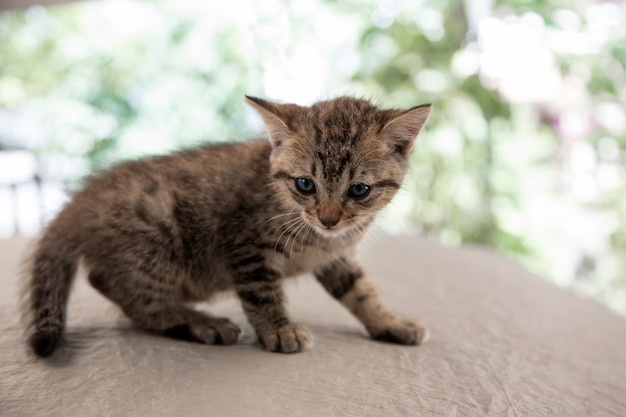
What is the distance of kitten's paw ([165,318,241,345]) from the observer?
4.92ft

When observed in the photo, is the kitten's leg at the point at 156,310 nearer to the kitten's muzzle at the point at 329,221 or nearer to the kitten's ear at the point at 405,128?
the kitten's muzzle at the point at 329,221

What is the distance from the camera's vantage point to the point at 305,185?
1511mm

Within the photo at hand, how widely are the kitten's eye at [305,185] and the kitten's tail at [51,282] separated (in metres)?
0.57

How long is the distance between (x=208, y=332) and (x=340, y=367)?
359 millimetres

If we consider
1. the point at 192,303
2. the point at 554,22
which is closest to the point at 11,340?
the point at 192,303

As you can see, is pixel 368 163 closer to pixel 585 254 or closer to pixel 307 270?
pixel 307 270

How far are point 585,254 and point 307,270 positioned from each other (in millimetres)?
2605

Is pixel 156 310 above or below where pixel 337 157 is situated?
below

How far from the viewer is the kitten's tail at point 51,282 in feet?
4.45

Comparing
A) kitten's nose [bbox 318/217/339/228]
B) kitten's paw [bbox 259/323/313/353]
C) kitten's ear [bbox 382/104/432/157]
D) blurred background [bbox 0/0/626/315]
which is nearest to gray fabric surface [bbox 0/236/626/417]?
kitten's paw [bbox 259/323/313/353]

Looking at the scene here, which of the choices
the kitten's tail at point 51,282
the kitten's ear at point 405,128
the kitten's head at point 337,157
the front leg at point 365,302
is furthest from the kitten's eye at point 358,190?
the kitten's tail at point 51,282

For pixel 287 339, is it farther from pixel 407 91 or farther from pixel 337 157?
pixel 407 91

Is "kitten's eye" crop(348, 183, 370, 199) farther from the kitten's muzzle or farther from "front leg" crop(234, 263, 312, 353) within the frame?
"front leg" crop(234, 263, 312, 353)

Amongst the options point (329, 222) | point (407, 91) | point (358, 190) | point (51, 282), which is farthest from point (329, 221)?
point (407, 91)
